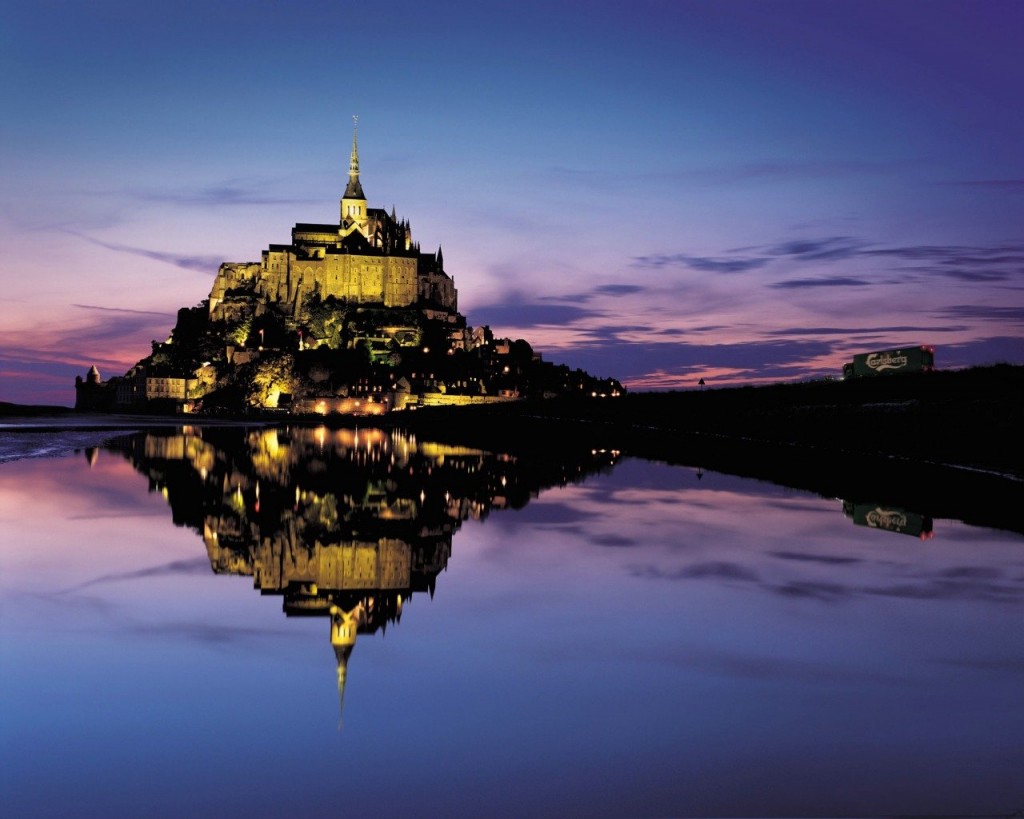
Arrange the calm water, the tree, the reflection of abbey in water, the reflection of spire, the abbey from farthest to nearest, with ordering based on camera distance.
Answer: the abbey
the tree
the reflection of abbey in water
the reflection of spire
the calm water

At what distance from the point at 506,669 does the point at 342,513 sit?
32.5ft

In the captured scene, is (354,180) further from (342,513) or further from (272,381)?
(342,513)

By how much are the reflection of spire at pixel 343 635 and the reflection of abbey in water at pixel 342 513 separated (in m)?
0.01

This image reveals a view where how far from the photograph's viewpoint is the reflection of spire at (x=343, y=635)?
689 centimetres

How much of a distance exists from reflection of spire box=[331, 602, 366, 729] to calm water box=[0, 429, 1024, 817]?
0.04m

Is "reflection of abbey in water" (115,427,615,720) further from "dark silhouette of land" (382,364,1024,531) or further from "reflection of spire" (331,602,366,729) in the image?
"dark silhouette of land" (382,364,1024,531)

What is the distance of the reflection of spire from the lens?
6.89 meters

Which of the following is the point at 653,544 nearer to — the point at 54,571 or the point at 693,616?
the point at 693,616

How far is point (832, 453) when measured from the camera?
3481 cm

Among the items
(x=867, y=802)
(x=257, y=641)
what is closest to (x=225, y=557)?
(x=257, y=641)

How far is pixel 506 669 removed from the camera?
742 cm

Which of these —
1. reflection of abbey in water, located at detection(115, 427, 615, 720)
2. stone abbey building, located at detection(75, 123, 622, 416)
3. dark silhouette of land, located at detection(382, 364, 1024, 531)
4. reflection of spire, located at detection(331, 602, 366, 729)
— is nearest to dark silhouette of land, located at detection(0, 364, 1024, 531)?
dark silhouette of land, located at detection(382, 364, 1024, 531)

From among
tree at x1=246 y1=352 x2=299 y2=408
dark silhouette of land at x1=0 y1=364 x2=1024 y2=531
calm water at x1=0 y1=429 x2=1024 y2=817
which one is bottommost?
calm water at x1=0 y1=429 x2=1024 y2=817

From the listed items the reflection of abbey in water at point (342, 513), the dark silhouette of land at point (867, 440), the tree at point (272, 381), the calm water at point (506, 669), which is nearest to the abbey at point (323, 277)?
the tree at point (272, 381)
